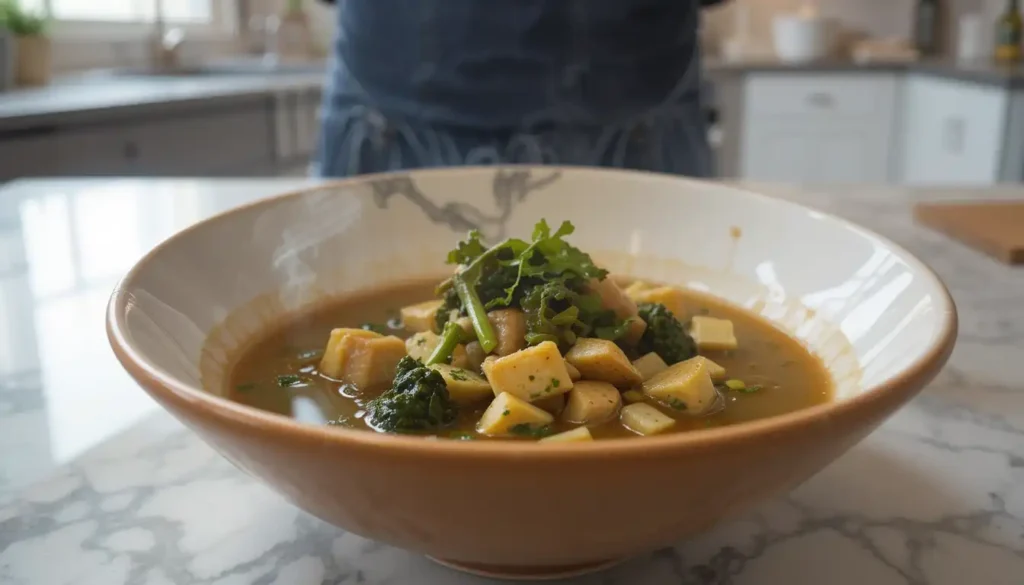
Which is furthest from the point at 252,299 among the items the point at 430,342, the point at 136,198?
the point at 136,198

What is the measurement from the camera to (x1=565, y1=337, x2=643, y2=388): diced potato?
2.06ft

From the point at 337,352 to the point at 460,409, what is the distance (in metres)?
0.13

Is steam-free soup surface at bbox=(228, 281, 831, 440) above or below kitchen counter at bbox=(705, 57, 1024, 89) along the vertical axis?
below

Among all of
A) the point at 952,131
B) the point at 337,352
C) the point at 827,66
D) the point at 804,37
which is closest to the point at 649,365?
the point at 337,352

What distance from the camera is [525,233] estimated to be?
0.98 metres

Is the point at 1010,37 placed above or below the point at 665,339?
above

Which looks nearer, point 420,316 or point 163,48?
point 420,316

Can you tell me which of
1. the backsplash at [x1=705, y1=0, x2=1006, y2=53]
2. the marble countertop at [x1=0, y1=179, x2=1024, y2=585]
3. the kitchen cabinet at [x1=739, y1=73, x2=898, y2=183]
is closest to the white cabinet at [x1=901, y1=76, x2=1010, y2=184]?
the kitchen cabinet at [x1=739, y1=73, x2=898, y2=183]

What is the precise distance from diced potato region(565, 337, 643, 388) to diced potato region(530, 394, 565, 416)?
0.10 ft

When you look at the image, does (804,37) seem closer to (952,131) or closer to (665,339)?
(952,131)

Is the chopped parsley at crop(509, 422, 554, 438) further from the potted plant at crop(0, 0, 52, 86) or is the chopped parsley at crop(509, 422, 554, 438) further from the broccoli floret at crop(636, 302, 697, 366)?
the potted plant at crop(0, 0, 52, 86)

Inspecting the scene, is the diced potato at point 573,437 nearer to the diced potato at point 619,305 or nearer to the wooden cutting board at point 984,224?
the diced potato at point 619,305

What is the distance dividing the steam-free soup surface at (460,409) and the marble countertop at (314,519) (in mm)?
62

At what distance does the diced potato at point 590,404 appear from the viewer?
1.98 ft
